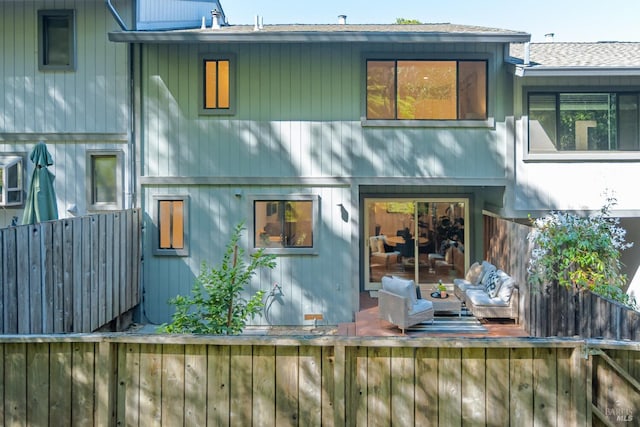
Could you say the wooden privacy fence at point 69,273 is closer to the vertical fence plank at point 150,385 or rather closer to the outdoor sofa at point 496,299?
the vertical fence plank at point 150,385

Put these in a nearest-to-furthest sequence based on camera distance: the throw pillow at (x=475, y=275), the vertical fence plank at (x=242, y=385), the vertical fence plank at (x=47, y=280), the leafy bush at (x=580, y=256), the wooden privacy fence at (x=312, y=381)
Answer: the wooden privacy fence at (x=312, y=381)
the vertical fence plank at (x=242, y=385)
the vertical fence plank at (x=47, y=280)
the leafy bush at (x=580, y=256)
the throw pillow at (x=475, y=275)

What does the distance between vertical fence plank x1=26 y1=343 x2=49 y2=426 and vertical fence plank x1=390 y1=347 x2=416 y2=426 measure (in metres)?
2.85

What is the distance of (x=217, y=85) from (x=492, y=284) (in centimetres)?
695

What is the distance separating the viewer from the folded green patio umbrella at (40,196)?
7.68 m

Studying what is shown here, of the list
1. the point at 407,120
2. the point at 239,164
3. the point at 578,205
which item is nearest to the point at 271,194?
the point at 239,164

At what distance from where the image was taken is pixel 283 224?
10.8m

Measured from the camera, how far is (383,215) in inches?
518

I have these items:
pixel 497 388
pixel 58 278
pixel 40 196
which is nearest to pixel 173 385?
pixel 497 388

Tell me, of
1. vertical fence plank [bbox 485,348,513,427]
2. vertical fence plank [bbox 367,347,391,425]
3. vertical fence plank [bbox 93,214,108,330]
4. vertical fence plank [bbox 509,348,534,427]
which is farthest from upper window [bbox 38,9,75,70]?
vertical fence plank [bbox 509,348,534,427]

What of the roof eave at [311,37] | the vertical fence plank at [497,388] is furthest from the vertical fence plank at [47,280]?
the vertical fence plank at [497,388]

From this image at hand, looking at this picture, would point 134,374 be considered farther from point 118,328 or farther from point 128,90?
point 128,90

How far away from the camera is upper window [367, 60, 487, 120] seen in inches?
418

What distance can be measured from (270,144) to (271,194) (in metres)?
1.04

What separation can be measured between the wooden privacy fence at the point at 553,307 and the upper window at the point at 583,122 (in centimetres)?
197
